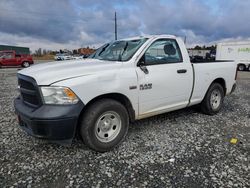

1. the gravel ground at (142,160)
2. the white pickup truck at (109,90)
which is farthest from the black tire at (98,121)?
the gravel ground at (142,160)

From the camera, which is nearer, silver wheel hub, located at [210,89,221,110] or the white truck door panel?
the white truck door panel

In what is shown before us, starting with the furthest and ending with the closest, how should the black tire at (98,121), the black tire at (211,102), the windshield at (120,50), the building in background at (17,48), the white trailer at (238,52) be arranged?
→ the building in background at (17,48)
the white trailer at (238,52)
the black tire at (211,102)
the windshield at (120,50)
the black tire at (98,121)

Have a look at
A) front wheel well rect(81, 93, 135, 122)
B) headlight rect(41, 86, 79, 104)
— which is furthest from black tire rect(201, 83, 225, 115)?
headlight rect(41, 86, 79, 104)

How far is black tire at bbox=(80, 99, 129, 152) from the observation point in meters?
2.93

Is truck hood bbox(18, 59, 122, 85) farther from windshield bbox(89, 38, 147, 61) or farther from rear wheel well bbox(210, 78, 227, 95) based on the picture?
rear wheel well bbox(210, 78, 227, 95)

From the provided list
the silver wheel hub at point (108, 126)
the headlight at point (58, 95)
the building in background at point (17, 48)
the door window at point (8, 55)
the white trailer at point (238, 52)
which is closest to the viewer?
the headlight at point (58, 95)

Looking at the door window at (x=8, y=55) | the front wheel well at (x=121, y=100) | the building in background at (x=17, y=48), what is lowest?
the front wheel well at (x=121, y=100)

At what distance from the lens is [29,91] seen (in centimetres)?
293

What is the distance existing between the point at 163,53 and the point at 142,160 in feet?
6.78

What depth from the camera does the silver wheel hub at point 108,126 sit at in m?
3.13

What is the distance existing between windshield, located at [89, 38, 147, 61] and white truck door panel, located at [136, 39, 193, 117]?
0.82 feet

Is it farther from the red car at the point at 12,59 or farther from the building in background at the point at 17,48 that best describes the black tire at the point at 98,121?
the building in background at the point at 17,48

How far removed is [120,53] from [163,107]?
4.30ft

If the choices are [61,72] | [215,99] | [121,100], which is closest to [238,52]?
[215,99]
